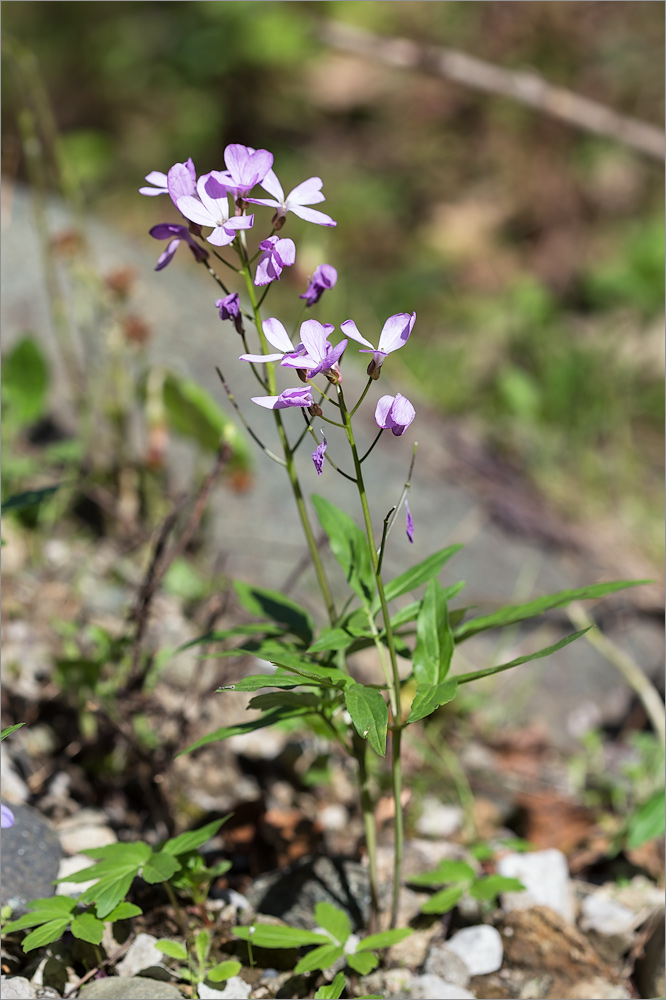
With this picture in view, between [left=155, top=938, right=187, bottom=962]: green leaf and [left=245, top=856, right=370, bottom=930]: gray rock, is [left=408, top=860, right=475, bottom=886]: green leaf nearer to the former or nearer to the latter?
[left=245, top=856, right=370, bottom=930]: gray rock

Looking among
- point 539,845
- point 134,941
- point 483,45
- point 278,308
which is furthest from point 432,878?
point 483,45

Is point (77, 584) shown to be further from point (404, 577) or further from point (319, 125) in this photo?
point (319, 125)

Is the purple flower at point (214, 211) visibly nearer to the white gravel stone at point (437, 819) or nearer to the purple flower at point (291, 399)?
the purple flower at point (291, 399)

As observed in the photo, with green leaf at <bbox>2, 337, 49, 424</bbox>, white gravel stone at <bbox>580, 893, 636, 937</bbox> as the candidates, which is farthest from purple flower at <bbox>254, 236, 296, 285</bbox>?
green leaf at <bbox>2, 337, 49, 424</bbox>

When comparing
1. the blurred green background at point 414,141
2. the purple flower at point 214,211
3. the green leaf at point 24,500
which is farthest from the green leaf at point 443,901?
the blurred green background at point 414,141

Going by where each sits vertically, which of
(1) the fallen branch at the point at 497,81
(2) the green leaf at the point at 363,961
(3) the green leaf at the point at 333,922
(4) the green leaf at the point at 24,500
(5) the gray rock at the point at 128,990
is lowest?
(5) the gray rock at the point at 128,990
